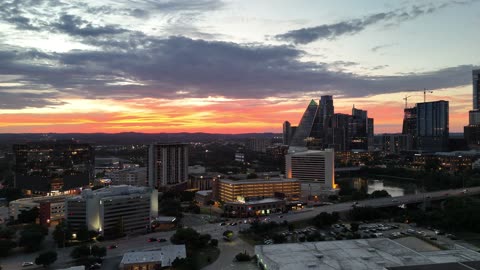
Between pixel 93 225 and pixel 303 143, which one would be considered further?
pixel 303 143

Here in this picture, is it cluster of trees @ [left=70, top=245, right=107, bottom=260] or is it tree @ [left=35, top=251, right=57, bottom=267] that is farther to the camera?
cluster of trees @ [left=70, top=245, right=107, bottom=260]

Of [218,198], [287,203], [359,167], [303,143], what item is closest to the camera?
[287,203]

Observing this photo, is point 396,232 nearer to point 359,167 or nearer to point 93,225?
point 93,225

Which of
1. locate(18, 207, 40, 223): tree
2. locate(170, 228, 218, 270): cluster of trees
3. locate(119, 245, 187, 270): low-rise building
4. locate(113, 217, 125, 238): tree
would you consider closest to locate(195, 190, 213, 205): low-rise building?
locate(113, 217, 125, 238): tree

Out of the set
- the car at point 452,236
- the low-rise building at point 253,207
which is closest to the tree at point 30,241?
the low-rise building at point 253,207

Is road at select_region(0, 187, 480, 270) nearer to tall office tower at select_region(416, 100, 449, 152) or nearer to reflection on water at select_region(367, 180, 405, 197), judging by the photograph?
reflection on water at select_region(367, 180, 405, 197)

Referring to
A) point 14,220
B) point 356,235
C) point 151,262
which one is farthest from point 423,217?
point 14,220
